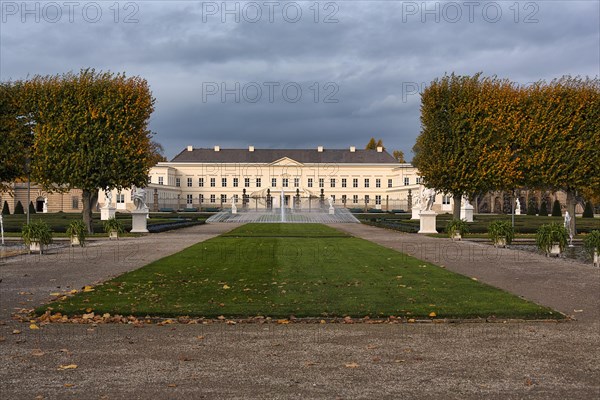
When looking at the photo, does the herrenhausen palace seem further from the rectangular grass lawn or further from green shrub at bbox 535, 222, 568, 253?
the rectangular grass lawn

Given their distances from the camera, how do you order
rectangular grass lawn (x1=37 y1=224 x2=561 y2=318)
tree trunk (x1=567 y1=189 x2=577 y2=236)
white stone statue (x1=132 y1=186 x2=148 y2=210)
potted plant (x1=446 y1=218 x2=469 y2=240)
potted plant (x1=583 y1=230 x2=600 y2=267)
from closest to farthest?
rectangular grass lawn (x1=37 y1=224 x2=561 y2=318)
potted plant (x1=583 y1=230 x2=600 y2=267)
potted plant (x1=446 y1=218 x2=469 y2=240)
tree trunk (x1=567 y1=189 x2=577 y2=236)
white stone statue (x1=132 y1=186 x2=148 y2=210)

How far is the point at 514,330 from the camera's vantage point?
A: 721cm

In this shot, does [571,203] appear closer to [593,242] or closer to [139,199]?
[593,242]

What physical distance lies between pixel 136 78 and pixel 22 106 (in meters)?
4.83

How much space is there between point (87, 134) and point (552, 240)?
59.6 feet

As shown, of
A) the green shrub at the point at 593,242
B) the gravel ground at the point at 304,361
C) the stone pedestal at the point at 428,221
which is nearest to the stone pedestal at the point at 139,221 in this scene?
the stone pedestal at the point at 428,221

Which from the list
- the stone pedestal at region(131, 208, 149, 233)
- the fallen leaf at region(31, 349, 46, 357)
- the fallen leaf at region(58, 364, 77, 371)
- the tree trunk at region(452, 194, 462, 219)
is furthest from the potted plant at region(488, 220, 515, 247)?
the fallen leaf at region(58, 364, 77, 371)

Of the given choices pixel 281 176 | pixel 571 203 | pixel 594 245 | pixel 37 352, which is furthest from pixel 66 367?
pixel 281 176

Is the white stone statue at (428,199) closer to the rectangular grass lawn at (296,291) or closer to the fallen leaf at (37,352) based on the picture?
the rectangular grass lawn at (296,291)

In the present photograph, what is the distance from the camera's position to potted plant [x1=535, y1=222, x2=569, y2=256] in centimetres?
1638

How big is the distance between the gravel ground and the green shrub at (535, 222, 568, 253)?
851 cm

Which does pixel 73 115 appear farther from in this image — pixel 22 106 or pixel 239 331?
pixel 239 331

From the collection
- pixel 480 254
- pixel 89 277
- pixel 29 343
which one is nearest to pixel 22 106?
pixel 89 277

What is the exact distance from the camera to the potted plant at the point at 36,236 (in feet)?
53.5
